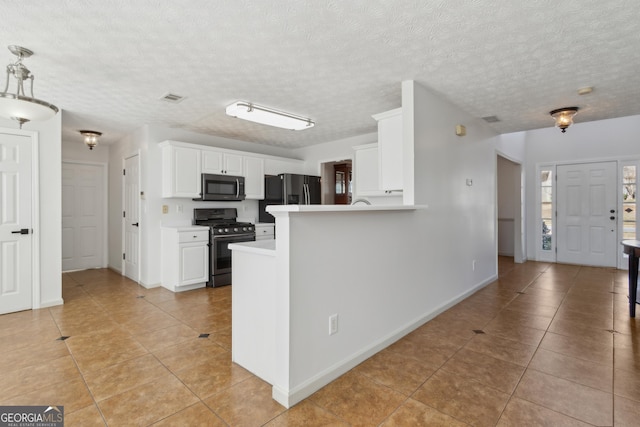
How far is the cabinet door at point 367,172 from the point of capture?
449 centimetres

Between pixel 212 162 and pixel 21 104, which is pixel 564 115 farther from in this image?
pixel 21 104

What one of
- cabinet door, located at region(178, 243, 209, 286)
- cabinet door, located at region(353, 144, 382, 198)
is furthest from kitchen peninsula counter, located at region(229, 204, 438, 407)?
cabinet door, located at region(178, 243, 209, 286)

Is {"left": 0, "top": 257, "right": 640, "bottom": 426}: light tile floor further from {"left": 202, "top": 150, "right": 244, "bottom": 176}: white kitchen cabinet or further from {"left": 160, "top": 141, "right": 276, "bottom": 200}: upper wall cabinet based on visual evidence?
{"left": 202, "top": 150, "right": 244, "bottom": 176}: white kitchen cabinet

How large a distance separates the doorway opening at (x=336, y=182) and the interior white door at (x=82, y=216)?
168 inches

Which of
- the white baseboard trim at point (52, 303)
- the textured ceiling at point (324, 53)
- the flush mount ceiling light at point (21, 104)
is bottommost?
the white baseboard trim at point (52, 303)

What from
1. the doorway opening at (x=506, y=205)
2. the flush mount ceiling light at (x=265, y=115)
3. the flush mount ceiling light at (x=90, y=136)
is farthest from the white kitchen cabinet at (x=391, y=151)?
the doorway opening at (x=506, y=205)

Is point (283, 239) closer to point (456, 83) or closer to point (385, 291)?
point (385, 291)

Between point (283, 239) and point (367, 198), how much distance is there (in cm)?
310

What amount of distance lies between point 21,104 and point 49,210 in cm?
207

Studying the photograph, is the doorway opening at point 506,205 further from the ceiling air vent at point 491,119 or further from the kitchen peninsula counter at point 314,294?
the kitchen peninsula counter at point 314,294

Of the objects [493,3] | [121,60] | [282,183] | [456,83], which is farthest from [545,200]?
[121,60]

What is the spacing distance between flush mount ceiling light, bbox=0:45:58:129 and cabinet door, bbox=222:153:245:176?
269cm

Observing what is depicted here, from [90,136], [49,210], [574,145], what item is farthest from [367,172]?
[574,145]

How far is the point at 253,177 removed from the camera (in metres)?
5.33
